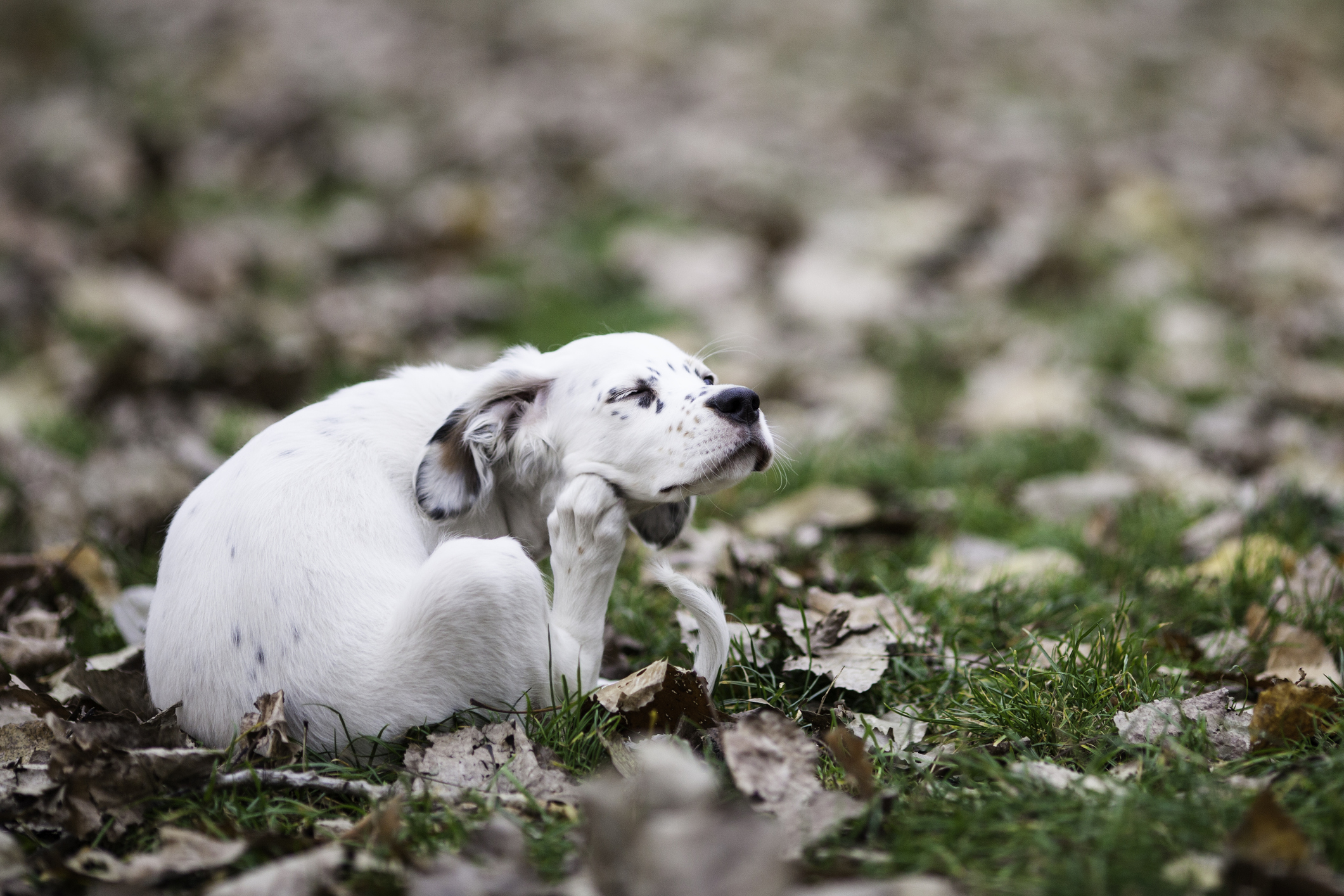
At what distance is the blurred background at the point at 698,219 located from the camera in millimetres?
4684

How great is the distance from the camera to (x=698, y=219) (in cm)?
715

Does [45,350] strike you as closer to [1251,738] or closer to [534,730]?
[534,730]

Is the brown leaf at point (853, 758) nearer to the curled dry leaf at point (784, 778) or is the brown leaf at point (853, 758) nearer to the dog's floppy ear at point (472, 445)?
the curled dry leaf at point (784, 778)

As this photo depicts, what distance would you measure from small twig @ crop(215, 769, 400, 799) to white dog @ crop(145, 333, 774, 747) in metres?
0.12

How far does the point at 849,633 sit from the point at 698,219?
16.1ft

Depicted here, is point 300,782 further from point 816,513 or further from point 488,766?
point 816,513

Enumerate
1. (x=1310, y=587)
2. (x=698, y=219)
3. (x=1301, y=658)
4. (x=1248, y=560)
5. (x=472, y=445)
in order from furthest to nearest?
(x=698, y=219) → (x=1248, y=560) → (x=1310, y=587) → (x=1301, y=658) → (x=472, y=445)

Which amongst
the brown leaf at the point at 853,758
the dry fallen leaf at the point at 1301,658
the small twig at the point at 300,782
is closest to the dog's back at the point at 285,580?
the small twig at the point at 300,782

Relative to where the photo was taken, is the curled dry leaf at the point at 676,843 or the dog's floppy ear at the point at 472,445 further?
the dog's floppy ear at the point at 472,445

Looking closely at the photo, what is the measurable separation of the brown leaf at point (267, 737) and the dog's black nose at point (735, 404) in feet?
3.43

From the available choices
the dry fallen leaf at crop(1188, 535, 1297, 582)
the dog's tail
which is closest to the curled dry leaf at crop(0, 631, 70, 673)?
the dog's tail

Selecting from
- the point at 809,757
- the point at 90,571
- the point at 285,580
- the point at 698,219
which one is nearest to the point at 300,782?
the point at 285,580

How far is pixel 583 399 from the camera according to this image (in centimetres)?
250

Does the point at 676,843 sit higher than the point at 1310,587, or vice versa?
the point at 676,843
